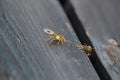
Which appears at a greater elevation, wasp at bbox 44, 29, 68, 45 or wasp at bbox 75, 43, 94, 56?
wasp at bbox 44, 29, 68, 45

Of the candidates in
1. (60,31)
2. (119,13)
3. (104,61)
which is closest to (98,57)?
(104,61)

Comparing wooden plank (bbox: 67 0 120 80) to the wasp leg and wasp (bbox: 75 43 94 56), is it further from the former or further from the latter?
the wasp leg

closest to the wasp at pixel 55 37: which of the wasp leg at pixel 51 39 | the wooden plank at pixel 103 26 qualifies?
the wasp leg at pixel 51 39

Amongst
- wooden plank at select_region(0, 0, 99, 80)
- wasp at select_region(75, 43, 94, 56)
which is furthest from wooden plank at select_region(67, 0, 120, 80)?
wooden plank at select_region(0, 0, 99, 80)

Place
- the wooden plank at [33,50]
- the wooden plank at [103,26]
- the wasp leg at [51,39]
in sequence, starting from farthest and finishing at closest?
the wooden plank at [103,26] → the wasp leg at [51,39] → the wooden plank at [33,50]

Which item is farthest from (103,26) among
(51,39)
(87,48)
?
(51,39)

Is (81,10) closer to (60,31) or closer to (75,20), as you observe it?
(75,20)

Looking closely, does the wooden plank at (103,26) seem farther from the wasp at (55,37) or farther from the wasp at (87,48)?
the wasp at (55,37)
